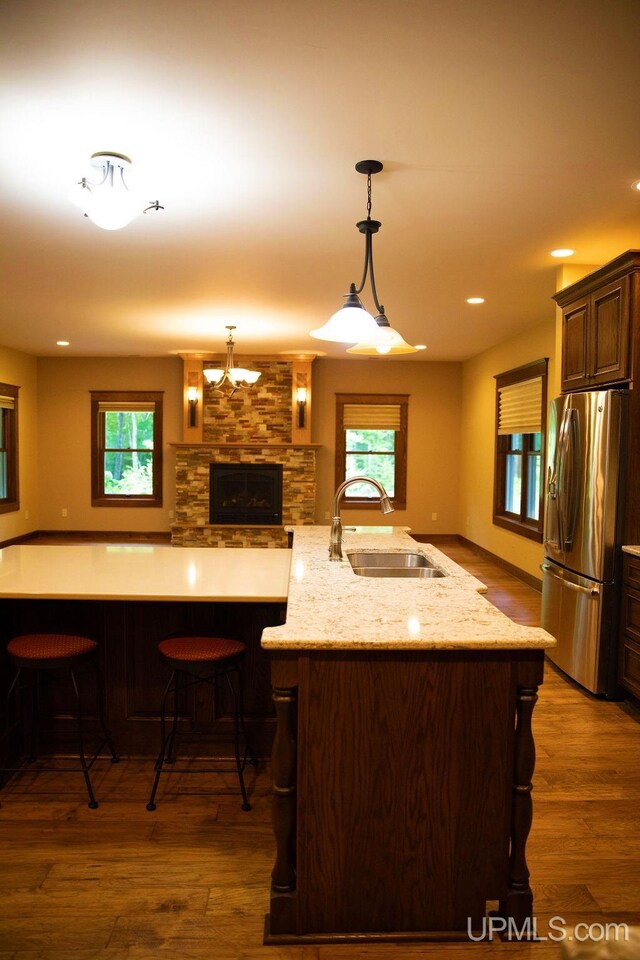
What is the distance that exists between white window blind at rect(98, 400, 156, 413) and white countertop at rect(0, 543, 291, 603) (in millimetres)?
6051

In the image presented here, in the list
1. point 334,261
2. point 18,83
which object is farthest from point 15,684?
point 334,261

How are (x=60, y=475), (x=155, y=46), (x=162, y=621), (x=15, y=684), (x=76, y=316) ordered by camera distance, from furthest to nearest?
(x=60, y=475) < (x=76, y=316) < (x=162, y=621) < (x=15, y=684) < (x=155, y=46)

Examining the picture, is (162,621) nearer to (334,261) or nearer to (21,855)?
(21,855)

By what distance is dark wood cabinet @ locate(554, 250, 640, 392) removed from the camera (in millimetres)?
3455

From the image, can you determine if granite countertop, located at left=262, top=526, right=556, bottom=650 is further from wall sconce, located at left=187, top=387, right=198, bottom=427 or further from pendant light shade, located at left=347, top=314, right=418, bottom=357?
wall sconce, located at left=187, top=387, right=198, bottom=427

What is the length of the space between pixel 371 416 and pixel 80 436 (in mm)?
4208

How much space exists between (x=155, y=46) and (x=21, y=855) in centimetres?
266

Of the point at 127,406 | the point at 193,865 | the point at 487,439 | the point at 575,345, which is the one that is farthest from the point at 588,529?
the point at 127,406

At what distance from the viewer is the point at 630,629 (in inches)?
136

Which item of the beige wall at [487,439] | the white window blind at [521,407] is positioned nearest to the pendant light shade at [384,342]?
the beige wall at [487,439]

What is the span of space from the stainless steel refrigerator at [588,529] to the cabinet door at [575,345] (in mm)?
204

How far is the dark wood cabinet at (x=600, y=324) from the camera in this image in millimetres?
3455

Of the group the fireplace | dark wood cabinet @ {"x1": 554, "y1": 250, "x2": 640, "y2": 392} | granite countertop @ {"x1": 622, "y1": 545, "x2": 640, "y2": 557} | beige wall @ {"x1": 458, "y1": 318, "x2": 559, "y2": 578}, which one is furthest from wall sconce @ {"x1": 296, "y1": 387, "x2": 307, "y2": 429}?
granite countertop @ {"x1": 622, "y1": 545, "x2": 640, "y2": 557}

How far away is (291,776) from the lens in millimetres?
1766
